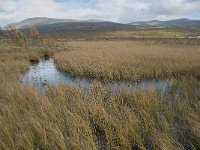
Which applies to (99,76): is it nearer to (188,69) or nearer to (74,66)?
(74,66)

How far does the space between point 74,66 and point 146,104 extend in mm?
11096

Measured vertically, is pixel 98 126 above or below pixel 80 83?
above

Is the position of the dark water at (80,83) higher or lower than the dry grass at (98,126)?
lower

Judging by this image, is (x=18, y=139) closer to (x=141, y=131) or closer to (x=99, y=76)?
(x=141, y=131)

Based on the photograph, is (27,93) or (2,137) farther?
(27,93)

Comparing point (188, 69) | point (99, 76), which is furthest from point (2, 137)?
point (188, 69)

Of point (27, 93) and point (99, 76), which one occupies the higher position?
point (27, 93)

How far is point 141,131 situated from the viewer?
5844 millimetres

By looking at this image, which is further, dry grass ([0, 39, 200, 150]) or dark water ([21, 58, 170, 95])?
Result: dark water ([21, 58, 170, 95])

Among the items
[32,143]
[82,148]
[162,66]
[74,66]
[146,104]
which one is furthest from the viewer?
[74,66]

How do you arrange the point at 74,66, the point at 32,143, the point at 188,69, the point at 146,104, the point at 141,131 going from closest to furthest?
the point at 32,143, the point at 141,131, the point at 146,104, the point at 188,69, the point at 74,66

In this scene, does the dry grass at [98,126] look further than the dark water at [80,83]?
No

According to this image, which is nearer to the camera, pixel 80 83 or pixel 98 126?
pixel 98 126

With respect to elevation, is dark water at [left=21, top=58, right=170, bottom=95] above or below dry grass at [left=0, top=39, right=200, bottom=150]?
below
